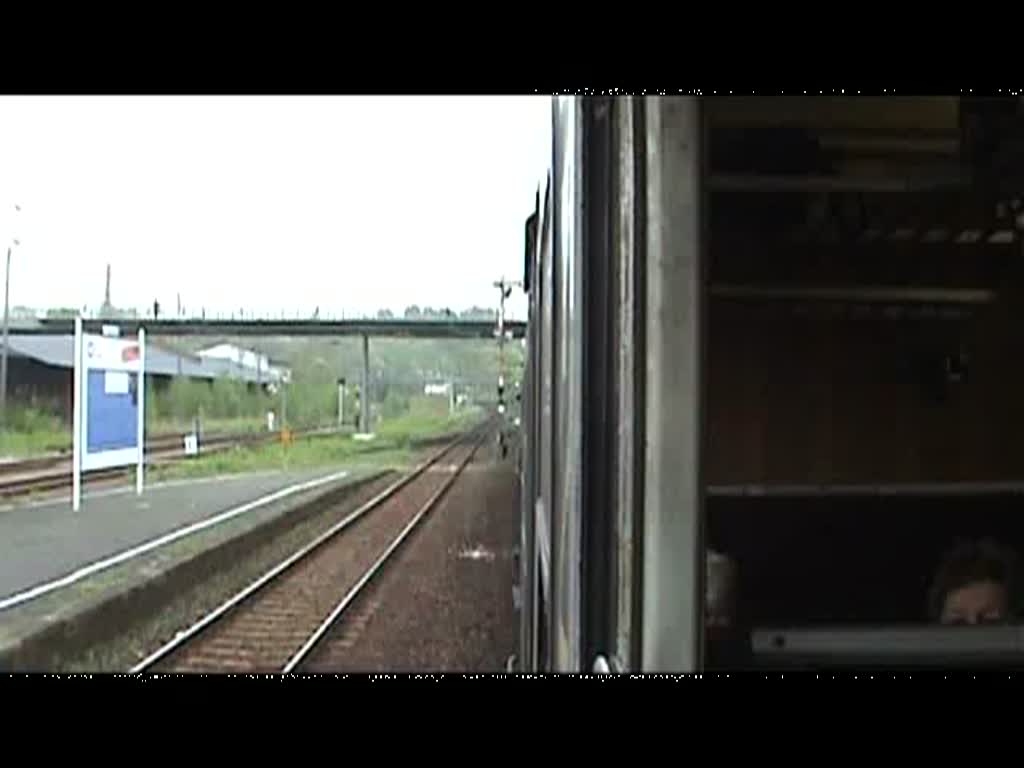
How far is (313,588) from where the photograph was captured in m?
2.52

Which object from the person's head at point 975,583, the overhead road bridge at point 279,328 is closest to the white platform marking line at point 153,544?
the overhead road bridge at point 279,328

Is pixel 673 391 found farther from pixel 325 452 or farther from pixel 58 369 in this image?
pixel 325 452

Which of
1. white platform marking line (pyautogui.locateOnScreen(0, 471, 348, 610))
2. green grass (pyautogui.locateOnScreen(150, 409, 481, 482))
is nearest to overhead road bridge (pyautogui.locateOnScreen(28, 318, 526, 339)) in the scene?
green grass (pyautogui.locateOnScreen(150, 409, 481, 482))

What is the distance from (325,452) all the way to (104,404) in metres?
0.51

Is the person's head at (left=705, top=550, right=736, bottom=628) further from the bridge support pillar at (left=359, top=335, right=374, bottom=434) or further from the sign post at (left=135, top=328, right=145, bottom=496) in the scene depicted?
the sign post at (left=135, top=328, right=145, bottom=496)

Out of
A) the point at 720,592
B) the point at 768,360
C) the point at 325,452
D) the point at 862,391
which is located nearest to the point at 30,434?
the point at 325,452

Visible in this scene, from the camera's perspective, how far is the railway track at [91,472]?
1.61 metres

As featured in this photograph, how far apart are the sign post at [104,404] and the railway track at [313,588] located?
1.06 ft

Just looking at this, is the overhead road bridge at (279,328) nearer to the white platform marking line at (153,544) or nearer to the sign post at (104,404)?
the sign post at (104,404)

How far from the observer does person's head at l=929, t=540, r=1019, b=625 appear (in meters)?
2.14

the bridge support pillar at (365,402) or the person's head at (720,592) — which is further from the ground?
the bridge support pillar at (365,402)

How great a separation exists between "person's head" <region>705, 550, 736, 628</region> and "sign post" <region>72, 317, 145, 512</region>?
977 millimetres

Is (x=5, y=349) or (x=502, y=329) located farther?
(x=502, y=329)

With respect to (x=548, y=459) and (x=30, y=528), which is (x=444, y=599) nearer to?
(x=548, y=459)
